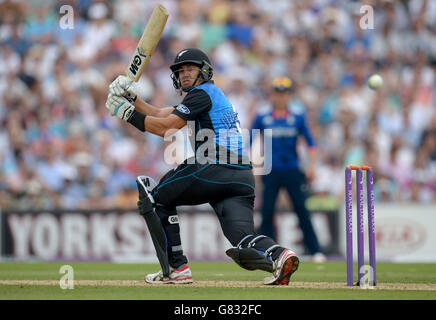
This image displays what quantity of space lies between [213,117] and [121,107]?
2.55 feet

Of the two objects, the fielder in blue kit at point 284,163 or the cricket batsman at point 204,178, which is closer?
the cricket batsman at point 204,178

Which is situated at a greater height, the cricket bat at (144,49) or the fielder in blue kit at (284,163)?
the cricket bat at (144,49)

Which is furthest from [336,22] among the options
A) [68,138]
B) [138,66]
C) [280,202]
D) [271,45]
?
[138,66]

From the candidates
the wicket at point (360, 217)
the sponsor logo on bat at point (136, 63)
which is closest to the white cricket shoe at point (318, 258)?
the wicket at point (360, 217)

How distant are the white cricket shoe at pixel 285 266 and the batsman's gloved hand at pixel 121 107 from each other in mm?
1726

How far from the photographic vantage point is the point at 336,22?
15.3 meters

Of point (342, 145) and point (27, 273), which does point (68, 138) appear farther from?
point (27, 273)

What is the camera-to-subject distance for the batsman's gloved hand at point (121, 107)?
21.6ft

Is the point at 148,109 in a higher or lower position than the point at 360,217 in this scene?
higher

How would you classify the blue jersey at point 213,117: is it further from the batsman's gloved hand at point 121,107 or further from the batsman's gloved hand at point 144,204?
the batsman's gloved hand at point 144,204

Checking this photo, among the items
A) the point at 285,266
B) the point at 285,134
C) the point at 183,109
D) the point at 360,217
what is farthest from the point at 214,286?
the point at 285,134

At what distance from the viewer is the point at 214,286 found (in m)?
6.51

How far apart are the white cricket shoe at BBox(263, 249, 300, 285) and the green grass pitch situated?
0.08m

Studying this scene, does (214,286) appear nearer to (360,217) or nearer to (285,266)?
(285,266)
